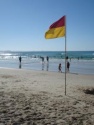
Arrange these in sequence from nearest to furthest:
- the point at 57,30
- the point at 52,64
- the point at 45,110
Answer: the point at 45,110
the point at 57,30
the point at 52,64

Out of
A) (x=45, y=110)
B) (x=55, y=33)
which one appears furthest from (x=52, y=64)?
(x=45, y=110)

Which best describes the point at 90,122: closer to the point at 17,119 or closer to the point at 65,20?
the point at 17,119

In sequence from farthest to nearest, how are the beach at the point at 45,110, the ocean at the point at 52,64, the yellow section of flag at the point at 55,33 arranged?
the ocean at the point at 52,64, the yellow section of flag at the point at 55,33, the beach at the point at 45,110

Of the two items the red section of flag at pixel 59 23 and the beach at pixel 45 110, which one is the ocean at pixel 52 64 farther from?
the beach at pixel 45 110

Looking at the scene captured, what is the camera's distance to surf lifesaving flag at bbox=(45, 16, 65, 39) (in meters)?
11.5

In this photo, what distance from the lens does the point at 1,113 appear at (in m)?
7.80

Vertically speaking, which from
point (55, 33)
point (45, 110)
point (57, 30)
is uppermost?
point (57, 30)

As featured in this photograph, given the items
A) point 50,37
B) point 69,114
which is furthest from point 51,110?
point 50,37

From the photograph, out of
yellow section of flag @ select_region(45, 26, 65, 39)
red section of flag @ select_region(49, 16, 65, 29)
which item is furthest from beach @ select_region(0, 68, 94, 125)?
red section of flag @ select_region(49, 16, 65, 29)

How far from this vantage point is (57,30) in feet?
38.1

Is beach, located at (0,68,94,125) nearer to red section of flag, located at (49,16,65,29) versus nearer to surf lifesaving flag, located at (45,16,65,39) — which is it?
surf lifesaving flag, located at (45,16,65,39)

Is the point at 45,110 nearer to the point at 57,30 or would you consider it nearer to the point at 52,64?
the point at 57,30

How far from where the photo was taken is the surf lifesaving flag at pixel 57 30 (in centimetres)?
1149

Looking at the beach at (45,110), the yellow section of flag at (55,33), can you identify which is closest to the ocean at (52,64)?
the yellow section of flag at (55,33)
